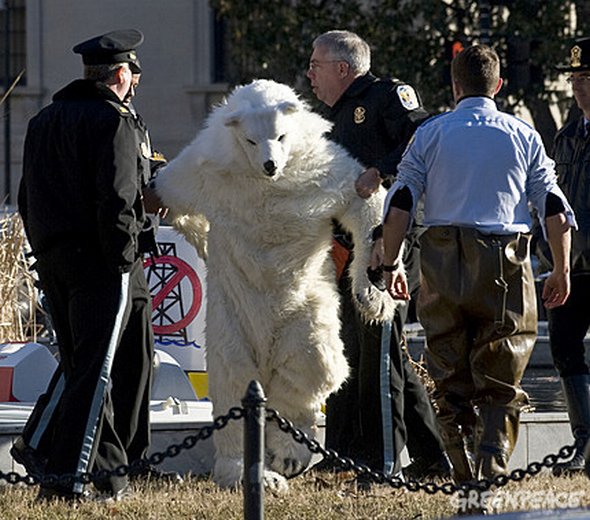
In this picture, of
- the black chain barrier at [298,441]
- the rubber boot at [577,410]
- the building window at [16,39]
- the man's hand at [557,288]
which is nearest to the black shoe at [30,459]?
the black chain barrier at [298,441]

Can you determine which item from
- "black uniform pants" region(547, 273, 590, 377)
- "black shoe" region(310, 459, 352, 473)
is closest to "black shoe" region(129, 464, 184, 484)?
"black shoe" region(310, 459, 352, 473)

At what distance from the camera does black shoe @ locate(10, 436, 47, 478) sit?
740 centimetres

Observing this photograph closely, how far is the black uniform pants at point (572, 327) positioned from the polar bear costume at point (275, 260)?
90 centimetres

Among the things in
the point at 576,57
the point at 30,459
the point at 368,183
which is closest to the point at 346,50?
the point at 368,183

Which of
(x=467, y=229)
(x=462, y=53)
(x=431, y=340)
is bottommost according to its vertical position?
(x=431, y=340)

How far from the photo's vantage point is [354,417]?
26.5ft

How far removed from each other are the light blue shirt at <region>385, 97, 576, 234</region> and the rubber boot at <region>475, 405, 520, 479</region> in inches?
27.4

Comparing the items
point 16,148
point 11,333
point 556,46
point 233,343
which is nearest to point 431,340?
point 233,343

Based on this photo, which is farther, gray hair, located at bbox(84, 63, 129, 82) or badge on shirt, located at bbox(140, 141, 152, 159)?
badge on shirt, located at bbox(140, 141, 152, 159)

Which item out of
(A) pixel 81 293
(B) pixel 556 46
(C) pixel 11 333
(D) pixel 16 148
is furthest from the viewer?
(D) pixel 16 148

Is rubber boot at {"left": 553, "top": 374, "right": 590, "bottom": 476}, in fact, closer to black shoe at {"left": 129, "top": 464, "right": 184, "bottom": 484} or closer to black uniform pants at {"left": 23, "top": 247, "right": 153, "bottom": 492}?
black shoe at {"left": 129, "top": 464, "right": 184, "bottom": 484}

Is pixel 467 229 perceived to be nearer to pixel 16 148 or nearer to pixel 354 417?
pixel 354 417

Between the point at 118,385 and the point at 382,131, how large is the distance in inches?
66.5

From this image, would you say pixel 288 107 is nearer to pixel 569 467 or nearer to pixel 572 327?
pixel 572 327
